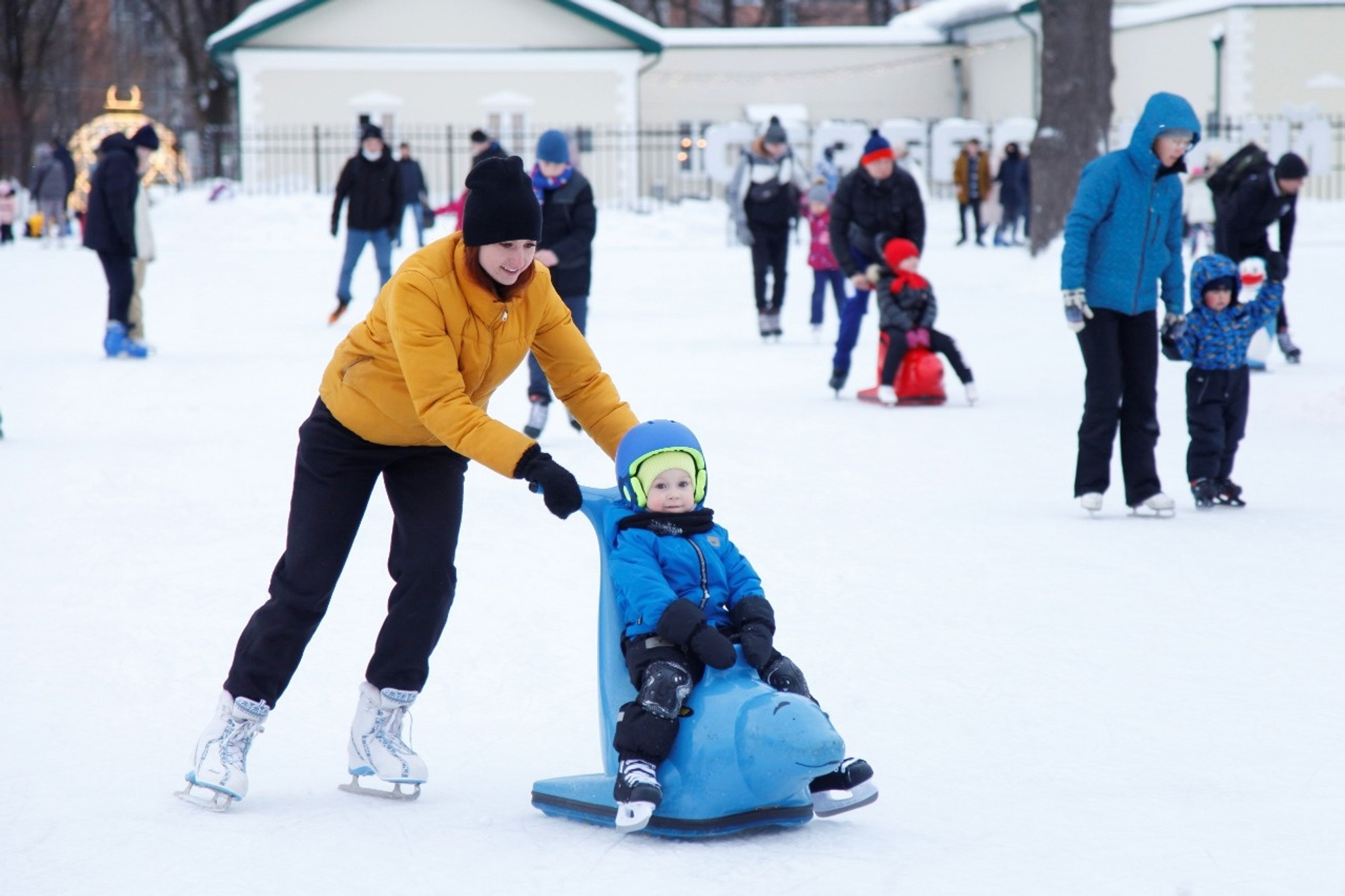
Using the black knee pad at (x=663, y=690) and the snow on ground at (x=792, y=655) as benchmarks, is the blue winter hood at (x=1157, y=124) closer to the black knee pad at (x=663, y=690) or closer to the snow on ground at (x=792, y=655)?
the snow on ground at (x=792, y=655)

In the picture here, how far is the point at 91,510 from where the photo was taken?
6.94m

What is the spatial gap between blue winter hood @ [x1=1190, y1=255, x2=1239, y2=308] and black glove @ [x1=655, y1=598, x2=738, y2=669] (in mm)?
4181

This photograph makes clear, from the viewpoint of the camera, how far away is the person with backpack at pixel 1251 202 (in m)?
10.7

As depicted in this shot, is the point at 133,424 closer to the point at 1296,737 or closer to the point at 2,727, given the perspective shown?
the point at 2,727

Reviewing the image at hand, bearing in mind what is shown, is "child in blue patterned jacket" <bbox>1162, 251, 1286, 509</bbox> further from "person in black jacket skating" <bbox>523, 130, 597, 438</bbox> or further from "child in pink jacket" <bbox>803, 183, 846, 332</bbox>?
"child in pink jacket" <bbox>803, 183, 846, 332</bbox>

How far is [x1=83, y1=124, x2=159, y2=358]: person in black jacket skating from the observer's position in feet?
38.8

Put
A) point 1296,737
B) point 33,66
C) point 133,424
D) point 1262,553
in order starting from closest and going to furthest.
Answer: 1. point 1296,737
2. point 1262,553
3. point 133,424
4. point 33,66

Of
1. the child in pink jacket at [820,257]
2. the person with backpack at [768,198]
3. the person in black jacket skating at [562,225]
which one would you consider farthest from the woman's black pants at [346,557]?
the person with backpack at [768,198]

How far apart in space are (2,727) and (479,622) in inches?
58.0

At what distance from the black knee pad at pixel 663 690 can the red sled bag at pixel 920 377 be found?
23.1ft

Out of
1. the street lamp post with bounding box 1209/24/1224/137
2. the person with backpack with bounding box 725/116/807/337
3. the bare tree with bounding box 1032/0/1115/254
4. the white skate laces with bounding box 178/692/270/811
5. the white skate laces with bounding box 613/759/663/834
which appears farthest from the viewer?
the street lamp post with bounding box 1209/24/1224/137

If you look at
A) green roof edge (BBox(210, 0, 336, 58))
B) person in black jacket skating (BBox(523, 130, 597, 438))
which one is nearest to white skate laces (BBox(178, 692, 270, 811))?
person in black jacket skating (BBox(523, 130, 597, 438))

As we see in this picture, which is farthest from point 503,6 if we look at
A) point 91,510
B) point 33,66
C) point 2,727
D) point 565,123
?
point 2,727

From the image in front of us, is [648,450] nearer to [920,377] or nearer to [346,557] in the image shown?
[346,557]
